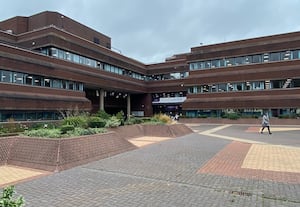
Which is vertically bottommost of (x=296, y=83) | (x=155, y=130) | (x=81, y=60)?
(x=155, y=130)

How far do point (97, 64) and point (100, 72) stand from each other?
1.33m

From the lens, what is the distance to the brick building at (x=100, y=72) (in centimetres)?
3011

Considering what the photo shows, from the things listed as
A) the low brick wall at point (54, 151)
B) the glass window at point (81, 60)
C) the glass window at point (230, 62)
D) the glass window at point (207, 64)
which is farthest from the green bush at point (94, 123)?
the glass window at point (207, 64)

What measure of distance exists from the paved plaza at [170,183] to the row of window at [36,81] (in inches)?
901

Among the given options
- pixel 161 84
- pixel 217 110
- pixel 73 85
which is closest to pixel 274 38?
pixel 217 110

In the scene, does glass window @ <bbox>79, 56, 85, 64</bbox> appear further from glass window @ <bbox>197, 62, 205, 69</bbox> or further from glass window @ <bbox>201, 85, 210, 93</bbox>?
glass window @ <bbox>201, 85, 210, 93</bbox>

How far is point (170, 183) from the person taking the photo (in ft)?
22.4

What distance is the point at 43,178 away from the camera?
24.2 feet

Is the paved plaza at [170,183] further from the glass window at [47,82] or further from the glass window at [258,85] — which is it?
the glass window at [258,85]

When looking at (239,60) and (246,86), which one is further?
(239,60)

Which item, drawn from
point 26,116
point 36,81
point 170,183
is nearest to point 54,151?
point 170,183

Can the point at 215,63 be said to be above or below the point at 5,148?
above

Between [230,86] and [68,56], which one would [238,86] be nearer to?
[230,86]

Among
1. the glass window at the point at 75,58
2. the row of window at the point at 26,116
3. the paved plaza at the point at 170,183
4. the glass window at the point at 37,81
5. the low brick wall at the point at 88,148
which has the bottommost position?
the paved plaza at the point at 170,183
